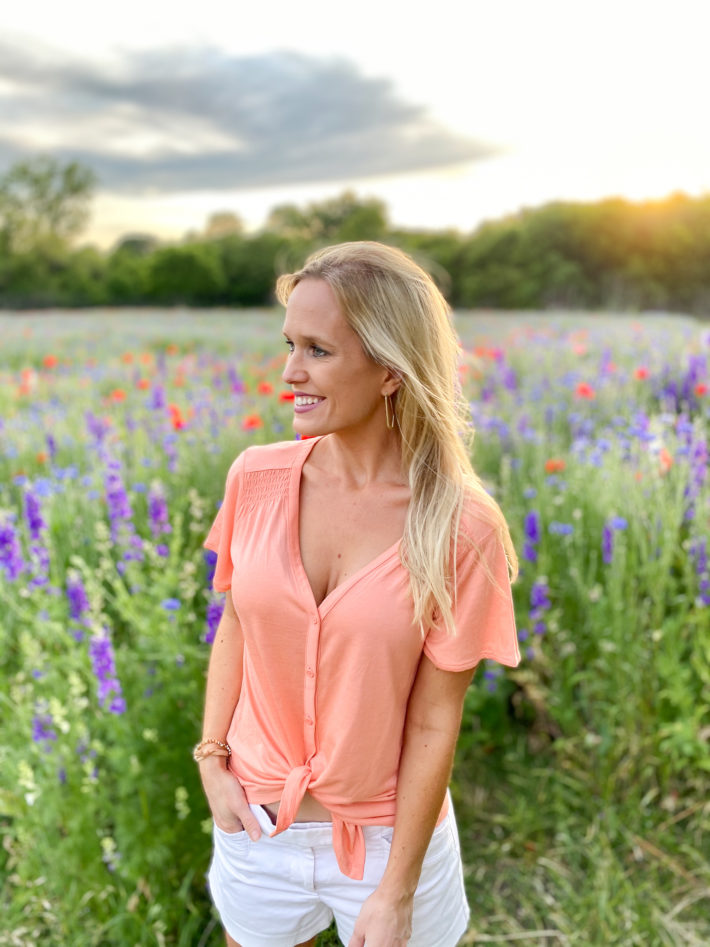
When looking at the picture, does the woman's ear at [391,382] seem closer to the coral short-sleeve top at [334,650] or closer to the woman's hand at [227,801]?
the coral short-sleeve top at [334,650]

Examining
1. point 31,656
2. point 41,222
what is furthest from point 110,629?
point 41,222

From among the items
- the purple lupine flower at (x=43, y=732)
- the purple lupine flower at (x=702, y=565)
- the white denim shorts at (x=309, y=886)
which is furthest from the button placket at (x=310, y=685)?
the purple lupine flower at (x=702, y=565)

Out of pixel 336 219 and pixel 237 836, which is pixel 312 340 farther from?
pixel 336 219

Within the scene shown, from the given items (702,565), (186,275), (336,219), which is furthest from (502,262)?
(702,565)

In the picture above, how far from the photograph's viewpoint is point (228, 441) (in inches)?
165

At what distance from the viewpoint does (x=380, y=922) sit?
1.40 m

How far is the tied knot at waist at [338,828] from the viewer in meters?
1.46

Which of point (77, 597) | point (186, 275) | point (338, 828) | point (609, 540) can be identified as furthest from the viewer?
point (186, 275)

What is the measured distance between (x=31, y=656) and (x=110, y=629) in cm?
34

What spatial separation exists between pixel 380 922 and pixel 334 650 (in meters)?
0.48

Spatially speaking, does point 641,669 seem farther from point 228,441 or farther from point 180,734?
point 228,441

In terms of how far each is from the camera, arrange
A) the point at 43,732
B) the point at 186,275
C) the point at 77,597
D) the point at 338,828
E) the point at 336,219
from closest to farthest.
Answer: the point at 338,828 → the point at 43,732 → the point at 77,597 → the point at 336,219 → the point at 186,275

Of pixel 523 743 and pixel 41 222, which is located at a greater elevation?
pixel 41 222

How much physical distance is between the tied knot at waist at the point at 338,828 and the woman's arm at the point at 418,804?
6 centimetres
